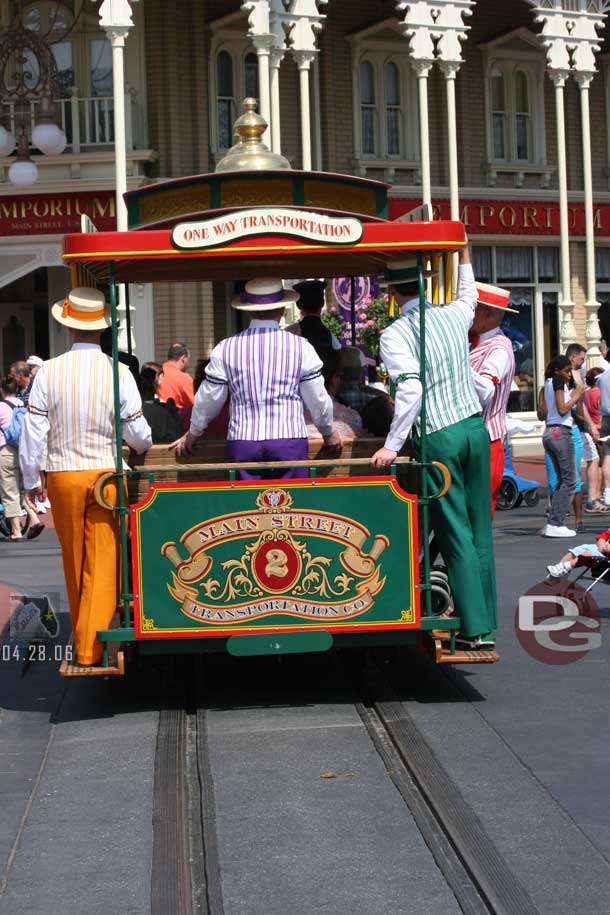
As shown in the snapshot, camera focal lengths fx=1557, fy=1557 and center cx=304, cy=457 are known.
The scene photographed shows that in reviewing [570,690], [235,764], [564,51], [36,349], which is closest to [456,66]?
[564,51]

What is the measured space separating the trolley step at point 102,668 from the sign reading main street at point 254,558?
176 mm

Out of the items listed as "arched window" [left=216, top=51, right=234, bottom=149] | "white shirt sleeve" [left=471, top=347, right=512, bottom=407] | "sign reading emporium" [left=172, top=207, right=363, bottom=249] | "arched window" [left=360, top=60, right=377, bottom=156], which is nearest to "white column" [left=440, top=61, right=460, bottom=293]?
"arched window" [left=360, top=60, right=377, bottom=156]

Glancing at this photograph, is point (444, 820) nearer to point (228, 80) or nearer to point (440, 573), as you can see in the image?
point (440, 573)

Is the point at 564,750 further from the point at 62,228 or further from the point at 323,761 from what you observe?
the point at 62,228

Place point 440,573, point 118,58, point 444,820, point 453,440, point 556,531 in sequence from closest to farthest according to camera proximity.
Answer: point 444,820 → point 453,440 → point 440,573 → point 556,531 → point 118,58

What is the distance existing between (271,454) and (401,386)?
0.72 m

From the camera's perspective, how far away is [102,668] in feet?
24.7

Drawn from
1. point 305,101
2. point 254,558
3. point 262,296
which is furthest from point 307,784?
point 305,101

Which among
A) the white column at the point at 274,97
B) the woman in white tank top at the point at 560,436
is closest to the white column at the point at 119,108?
the white column at the point at 274,97

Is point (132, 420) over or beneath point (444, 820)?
over

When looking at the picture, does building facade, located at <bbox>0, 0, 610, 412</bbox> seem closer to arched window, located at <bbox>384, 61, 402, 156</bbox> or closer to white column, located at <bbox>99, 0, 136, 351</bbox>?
arched window, located at <bbox>384, 61, 402, 156</bbox>

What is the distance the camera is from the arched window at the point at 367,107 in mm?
27516

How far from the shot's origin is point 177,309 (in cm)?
2533

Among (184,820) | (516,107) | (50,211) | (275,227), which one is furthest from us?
(516,107)
